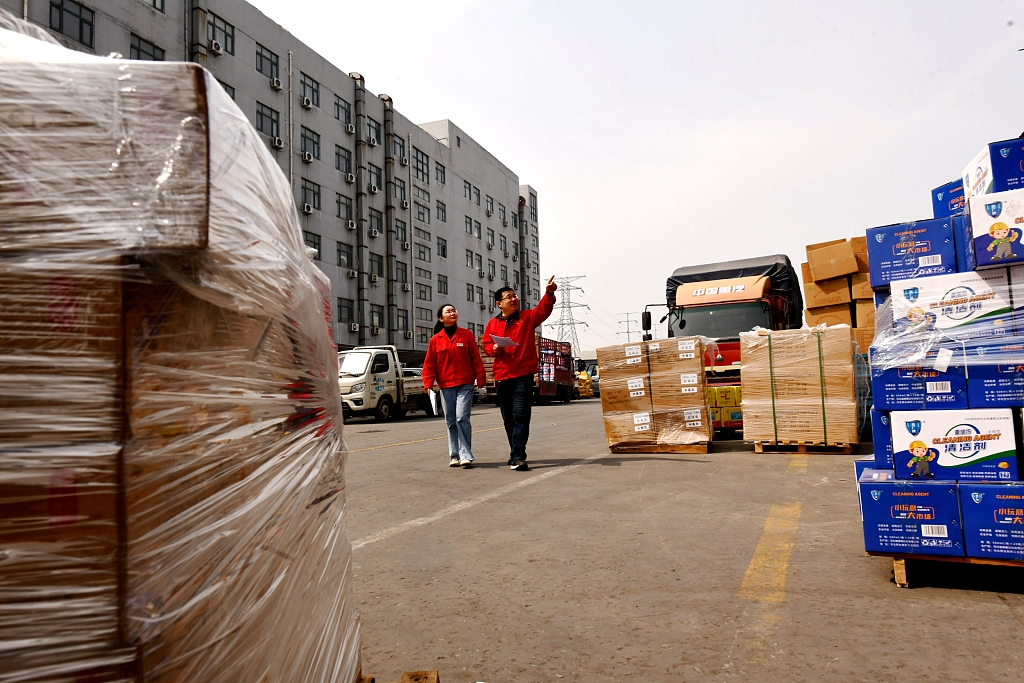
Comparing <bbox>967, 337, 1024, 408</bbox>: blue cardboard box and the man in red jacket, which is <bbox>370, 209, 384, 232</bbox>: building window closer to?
Answer: the man in red jacket

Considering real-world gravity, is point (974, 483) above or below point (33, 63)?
below

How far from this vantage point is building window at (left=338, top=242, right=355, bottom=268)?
3469 cm

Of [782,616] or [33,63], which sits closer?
[33,63]

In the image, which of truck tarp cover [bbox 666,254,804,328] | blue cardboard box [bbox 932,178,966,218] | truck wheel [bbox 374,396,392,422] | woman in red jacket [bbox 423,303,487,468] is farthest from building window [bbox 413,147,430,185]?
blue cardboard box [bbox 932,178,966,218]

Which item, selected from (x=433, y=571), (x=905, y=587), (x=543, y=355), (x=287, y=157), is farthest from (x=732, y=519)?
(x=287, y=157)

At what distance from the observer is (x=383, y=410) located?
18656mm

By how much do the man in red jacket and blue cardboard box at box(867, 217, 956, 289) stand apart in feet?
12.7

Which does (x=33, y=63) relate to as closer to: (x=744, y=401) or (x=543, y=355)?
(x=744, y=401)

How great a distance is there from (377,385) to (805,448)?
40.2 ft

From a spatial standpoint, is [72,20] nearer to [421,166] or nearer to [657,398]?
[657,398]

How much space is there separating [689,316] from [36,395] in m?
11.4

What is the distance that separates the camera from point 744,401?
8594 mm

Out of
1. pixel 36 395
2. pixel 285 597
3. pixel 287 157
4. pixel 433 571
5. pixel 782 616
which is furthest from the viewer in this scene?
pixel 287 157

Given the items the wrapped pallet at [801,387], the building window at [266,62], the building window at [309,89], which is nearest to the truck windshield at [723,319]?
the wrapped pallet at [801,387]
